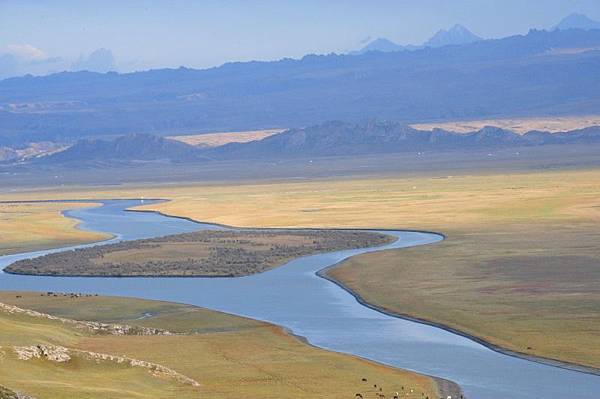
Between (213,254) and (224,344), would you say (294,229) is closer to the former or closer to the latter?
(213,254)

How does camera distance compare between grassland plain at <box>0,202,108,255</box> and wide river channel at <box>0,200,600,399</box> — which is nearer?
wide river channel at <box>0,200,600,399</box>

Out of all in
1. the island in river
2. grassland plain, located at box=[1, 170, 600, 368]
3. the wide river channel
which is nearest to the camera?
the wide river channel

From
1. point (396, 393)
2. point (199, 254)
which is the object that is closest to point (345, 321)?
point (396, 393)

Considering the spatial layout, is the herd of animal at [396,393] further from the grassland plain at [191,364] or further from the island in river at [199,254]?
the island in river at [199,254]

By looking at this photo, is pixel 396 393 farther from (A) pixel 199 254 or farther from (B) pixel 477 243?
(A) pixel 199 254

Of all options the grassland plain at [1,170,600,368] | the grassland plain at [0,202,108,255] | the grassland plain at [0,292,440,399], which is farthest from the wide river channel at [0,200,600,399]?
the grassland plain at [0,202,108,255]

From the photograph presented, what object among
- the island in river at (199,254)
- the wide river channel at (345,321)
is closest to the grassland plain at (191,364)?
the wide river channel at (345,321)

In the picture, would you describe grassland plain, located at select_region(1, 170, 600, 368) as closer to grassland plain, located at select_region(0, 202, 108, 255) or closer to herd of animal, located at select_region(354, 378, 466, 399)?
herd of animal, located at select_region(354, 378, 466, 399)
